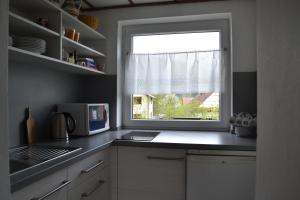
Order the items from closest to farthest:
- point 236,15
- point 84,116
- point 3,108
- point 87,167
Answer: point 3,108 → point 87,167 → point 84,116 → point 236,15

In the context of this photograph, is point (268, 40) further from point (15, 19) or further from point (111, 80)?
point (111, 80)

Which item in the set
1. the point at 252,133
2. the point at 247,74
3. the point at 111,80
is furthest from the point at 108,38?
the point at 252,133

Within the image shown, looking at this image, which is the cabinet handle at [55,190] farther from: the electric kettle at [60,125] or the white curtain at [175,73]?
the white curtain at [175,73]

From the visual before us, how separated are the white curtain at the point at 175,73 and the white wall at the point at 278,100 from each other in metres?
1.79

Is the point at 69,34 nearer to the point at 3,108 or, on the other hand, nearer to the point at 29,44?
the point at 29,44

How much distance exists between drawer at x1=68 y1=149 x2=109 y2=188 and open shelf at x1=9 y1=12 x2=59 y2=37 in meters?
0.88

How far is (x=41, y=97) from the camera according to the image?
1.94 m

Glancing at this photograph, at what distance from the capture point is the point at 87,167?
5.02 ft

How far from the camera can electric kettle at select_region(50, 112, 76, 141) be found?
1.91 meters

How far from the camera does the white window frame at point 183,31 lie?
7.98 ft

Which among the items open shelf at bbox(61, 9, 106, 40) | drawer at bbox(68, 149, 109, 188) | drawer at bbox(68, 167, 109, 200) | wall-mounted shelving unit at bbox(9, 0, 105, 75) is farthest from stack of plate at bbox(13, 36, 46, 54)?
drawer at bbox(68, 167, 109, 200)

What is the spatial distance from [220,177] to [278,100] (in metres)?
1.31

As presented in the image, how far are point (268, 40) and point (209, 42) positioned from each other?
1.98 meters

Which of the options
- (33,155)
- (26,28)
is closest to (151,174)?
(33,155)
